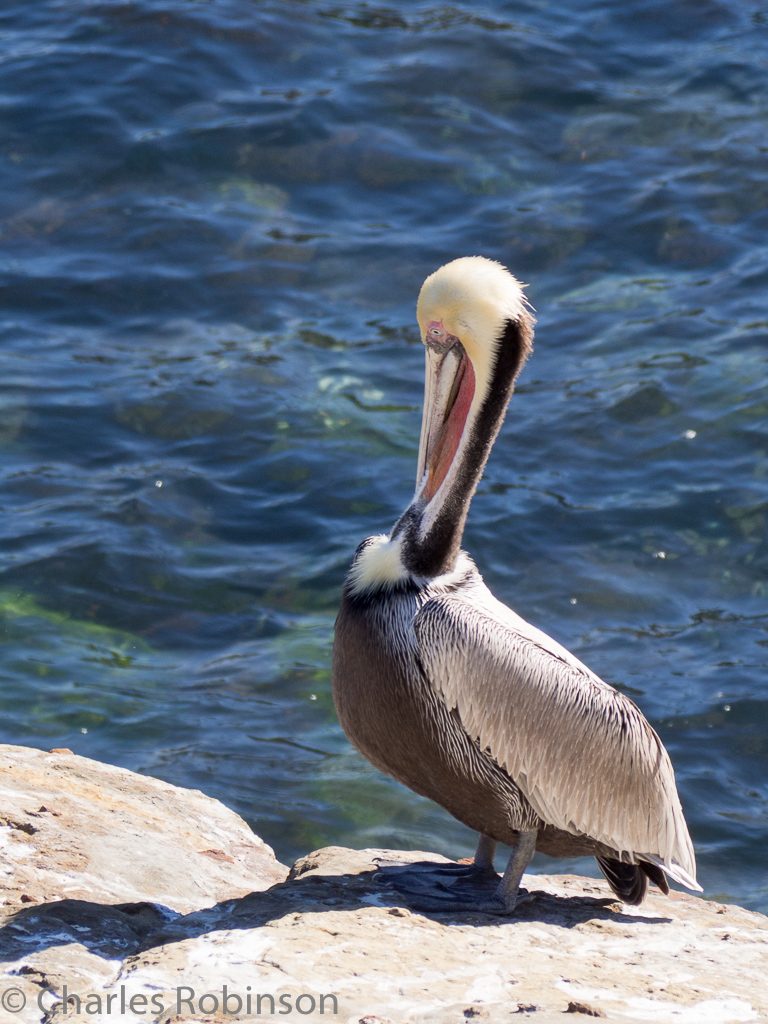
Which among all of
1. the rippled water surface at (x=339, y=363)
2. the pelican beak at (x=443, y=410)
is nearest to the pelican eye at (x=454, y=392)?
the pelican beak at (x=443, y=410)

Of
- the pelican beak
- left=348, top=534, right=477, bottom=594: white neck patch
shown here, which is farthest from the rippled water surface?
the pelican beak

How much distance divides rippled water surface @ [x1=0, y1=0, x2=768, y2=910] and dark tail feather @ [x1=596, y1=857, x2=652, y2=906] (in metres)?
1.89

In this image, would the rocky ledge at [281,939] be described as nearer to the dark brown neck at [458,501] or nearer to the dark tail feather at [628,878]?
the dark tail feather at [628,878]

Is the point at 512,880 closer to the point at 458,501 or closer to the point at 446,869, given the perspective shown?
the point at 446,869

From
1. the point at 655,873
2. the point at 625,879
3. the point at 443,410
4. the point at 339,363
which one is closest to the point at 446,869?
the point at 625,879

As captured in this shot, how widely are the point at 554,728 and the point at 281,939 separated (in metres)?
1.25

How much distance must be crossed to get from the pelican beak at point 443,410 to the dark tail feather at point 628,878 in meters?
1.49

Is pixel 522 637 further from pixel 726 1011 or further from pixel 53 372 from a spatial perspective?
pixel 53 372

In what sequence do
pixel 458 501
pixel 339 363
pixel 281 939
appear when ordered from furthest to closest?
pixel 339 363, pixel 458 501, pixel 281 939

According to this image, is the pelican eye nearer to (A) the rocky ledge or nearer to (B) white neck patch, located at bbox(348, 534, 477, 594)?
Answer: (B) white neck patch, located at bbox(348, 534, 477, 594)

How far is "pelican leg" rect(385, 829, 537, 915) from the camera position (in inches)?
173

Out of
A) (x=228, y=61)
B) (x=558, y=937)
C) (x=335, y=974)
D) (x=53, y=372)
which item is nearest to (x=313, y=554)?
(x=53, y=372)

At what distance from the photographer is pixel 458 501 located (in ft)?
15.1

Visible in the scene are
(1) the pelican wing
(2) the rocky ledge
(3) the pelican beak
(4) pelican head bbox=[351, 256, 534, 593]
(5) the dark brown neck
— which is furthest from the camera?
Result: (3) the pelican beak
